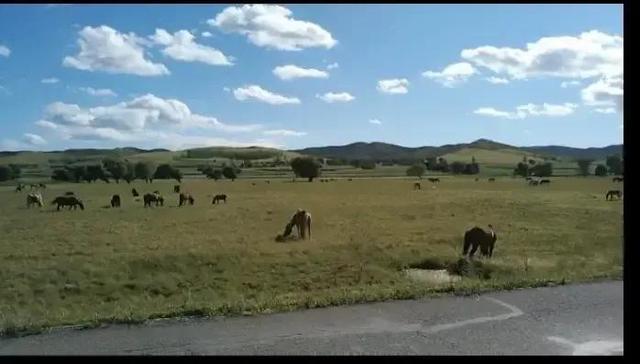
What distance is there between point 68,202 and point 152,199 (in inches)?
145

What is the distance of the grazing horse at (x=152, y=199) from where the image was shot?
68.6 feet

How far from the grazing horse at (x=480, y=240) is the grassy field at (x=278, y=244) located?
0.24 m

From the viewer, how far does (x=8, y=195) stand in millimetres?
14781

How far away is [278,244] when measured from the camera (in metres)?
14.9

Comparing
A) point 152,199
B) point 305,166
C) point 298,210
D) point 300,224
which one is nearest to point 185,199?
point 152,199

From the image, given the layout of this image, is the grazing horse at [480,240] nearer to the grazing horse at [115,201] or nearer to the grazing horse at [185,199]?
the grazing horse at [185,199]

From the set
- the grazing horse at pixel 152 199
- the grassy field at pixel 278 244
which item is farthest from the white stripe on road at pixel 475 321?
the grazing horse at pixel 152 199

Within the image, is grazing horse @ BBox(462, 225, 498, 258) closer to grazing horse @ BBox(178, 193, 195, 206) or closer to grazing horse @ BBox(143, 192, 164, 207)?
grazing horse @ BBox(178, 193, 195, 206)

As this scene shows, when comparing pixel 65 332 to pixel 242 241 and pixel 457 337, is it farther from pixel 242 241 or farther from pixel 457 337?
pixel 242 241

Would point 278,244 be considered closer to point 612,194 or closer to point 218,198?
point 218,198

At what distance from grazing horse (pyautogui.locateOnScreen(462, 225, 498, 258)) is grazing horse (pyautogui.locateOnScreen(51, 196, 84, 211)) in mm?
→ 12888

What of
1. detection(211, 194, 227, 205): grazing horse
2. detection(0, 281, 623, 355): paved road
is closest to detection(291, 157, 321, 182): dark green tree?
detection(211, 194, 227, 205): grazing horse
